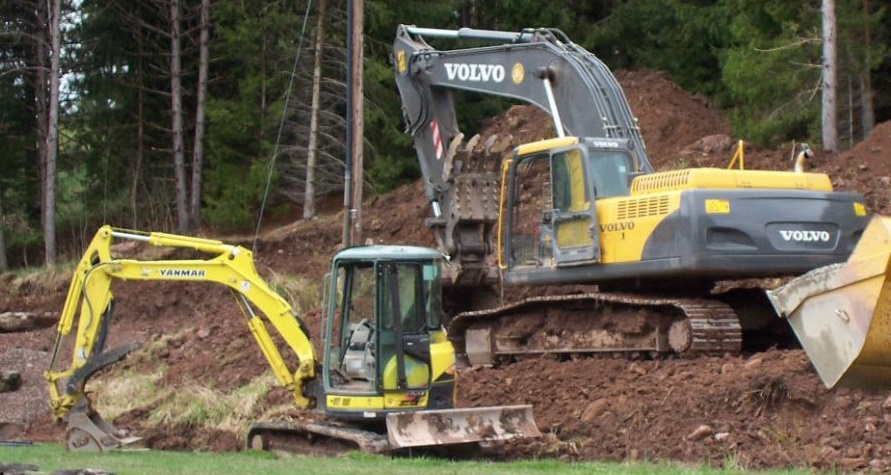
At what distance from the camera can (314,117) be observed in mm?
27938

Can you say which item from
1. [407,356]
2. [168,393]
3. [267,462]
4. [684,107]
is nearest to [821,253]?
[407,356]

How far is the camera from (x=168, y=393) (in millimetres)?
19391

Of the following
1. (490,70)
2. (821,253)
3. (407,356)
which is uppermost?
(490,70)

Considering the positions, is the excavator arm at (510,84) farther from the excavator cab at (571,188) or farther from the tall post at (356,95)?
the tall post at (356,95)

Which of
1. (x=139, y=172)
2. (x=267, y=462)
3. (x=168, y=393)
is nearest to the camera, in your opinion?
(x=267, y=462)

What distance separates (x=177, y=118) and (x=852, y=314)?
2286 centimetres

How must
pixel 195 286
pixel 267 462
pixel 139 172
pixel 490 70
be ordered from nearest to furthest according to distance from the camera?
pixel 267 462 → pixel 490 70 → pixel 195 286 → pixel 139 172

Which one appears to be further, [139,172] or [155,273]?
[139,172]

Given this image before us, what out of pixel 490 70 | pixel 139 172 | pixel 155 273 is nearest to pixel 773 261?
pixel 490 70

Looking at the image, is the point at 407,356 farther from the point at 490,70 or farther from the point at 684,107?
the point at 684,107

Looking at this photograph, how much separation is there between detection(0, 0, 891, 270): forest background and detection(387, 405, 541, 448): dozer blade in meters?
14.5

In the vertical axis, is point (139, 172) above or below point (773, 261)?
above

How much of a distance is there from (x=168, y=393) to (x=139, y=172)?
1423 cm

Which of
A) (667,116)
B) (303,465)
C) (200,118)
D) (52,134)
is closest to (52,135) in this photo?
(52,134)
